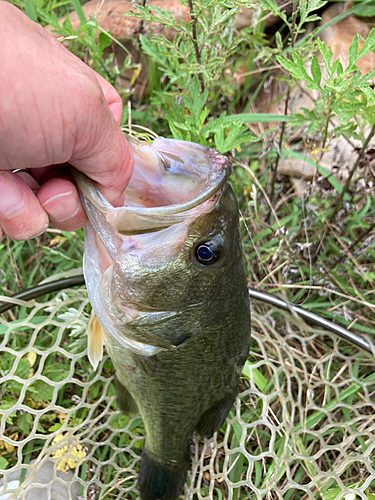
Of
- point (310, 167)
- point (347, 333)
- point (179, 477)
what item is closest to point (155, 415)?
point (179, 477)

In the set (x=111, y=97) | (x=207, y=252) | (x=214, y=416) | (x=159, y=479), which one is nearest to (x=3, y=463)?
(x=159, y=479)

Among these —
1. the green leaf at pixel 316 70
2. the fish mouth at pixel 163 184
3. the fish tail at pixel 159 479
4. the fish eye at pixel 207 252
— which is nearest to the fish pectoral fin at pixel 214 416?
the fish tail at pixel 159 479

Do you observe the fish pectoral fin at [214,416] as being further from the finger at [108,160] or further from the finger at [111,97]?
the finger at [111,97]

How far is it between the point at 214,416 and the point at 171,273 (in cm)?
108

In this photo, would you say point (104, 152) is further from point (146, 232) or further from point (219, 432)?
point (219, 432)

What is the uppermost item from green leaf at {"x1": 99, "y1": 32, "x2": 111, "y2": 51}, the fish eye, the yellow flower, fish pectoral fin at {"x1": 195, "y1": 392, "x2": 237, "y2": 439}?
green leaf at {"x1": 99, "y1": 32, "x2": 111, "y2": 51}

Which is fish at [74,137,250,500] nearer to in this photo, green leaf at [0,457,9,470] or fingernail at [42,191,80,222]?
fingernail at [42,191,80,222]

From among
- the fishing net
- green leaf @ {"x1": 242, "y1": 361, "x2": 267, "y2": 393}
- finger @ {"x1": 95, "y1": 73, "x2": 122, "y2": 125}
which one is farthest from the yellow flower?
finger @ {"x1": 95, "y1": 73, "x2": 122, "y2": 125}

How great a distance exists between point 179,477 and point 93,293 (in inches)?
53.5

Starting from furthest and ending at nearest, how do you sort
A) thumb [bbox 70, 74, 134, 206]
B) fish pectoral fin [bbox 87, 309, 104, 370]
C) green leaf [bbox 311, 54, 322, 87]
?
fish pectoral fin [bbox 87, 309, 104, 370] → green leaf [bbox 311, 54, 322, 87] → thumb [bbox 70, 74, 134, 206]

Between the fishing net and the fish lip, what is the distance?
4.27 feet

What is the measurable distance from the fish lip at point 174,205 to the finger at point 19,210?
0.59ft

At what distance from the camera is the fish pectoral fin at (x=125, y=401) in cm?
245

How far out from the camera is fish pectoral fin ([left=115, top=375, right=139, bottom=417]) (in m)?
2.45
